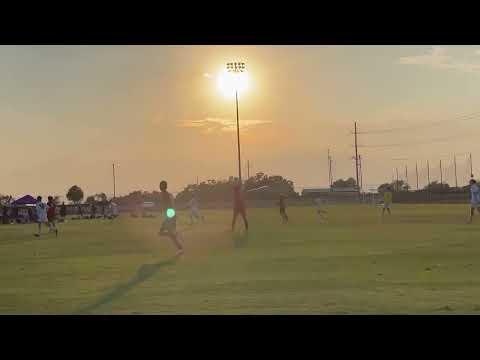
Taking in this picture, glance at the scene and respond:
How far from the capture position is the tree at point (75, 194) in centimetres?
6488

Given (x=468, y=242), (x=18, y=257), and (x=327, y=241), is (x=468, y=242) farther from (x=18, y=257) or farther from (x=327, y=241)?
(x=18, y=257)

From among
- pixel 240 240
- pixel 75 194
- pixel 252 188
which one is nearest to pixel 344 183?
pixel 252 188

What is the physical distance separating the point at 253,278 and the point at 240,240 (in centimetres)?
869

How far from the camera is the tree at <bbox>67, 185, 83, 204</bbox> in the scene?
64.9 metres

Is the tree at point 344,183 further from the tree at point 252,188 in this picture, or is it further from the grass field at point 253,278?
the grass field at point 253,278

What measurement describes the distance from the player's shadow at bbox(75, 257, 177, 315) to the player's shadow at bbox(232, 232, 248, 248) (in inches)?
141

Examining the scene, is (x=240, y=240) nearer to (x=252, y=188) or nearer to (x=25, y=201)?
(x=25, y=201)

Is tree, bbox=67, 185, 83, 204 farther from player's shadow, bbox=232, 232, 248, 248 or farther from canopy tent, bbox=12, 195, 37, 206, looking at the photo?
player's shadow, bbox=232, 232, 248, 248

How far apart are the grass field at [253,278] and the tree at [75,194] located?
47.5 meters

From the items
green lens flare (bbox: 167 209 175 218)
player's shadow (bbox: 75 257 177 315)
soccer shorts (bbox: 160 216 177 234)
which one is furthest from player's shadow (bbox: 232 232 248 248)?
player's shadow (bbox: 75 257 177 315)

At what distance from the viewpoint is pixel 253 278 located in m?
11.0
